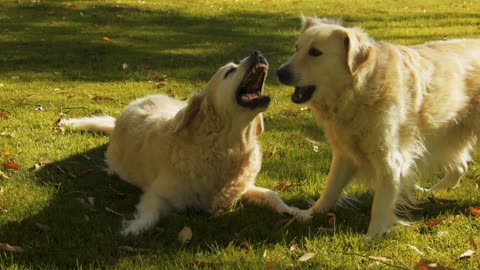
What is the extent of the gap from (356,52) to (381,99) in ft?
1.25

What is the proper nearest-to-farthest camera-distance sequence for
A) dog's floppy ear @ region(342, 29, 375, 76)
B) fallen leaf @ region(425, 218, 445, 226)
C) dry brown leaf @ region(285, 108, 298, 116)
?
dog's floppy ear @ region(342, 29, 375, 76) < fallen leaf @ region(425, 218, 445, 226) < dry brown leaf @ region(285, 108, 298, 116)

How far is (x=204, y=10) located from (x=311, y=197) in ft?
38.2

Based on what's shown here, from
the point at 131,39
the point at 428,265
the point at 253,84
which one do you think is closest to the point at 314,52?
the point at 253,84

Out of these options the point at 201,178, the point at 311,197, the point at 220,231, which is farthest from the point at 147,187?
the point at 311,197

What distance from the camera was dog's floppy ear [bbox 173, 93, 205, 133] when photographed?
15.2 ft

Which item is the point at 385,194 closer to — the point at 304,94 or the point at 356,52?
the point at 304,94

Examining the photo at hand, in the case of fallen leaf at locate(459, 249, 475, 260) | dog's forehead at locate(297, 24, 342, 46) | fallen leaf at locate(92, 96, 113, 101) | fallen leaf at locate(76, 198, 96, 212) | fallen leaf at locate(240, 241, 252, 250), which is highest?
dog's forehead at locate(297, 24, 342, 46)

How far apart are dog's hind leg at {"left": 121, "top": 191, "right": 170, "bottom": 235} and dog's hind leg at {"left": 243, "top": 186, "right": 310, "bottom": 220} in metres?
0.72

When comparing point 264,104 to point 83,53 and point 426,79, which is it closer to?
point 426,79

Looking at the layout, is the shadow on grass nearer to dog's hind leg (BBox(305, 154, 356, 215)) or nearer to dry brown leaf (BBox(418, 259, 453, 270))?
dog's hind leg (BBox(305, 154, 356, 215))

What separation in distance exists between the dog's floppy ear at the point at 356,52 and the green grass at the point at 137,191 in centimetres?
120

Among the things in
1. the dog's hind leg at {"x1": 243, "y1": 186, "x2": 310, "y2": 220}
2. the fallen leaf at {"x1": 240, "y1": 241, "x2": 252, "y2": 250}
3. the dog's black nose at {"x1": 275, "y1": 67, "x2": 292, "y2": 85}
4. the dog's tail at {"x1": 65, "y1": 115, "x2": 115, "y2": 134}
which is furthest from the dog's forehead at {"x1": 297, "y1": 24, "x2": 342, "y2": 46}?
the dog's tail at {"x1": 65, "y1": 115, "x2": 115, "y2": 134}

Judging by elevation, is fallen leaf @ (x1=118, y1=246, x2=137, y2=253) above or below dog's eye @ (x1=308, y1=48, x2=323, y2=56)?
below

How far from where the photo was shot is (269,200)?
4617 mm
